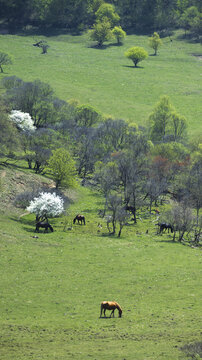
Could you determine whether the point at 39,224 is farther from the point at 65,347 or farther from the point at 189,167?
the point at 189,167

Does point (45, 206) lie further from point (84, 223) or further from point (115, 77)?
point (115, 77)

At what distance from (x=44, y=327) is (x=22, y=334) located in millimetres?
1977

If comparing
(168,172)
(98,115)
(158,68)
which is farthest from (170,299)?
(158,68)

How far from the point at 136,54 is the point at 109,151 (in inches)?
3303

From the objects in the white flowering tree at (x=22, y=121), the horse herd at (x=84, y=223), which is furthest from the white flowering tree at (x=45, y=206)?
the white flowering tree at (x=22, y=121)

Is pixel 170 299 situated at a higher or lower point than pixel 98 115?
lower

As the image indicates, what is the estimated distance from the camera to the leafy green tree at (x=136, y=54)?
18775 cm

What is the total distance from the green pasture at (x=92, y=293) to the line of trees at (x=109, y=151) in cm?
1031

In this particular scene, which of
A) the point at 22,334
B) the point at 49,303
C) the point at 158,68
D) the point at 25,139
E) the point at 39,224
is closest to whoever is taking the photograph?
the point at 22,334

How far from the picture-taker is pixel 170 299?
4525 centimetres

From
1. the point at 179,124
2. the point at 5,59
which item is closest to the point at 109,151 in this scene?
the point at 179,124

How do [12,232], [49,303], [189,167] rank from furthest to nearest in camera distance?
[189,167] → [12,232] → [49,303]

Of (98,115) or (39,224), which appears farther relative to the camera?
(98,115)

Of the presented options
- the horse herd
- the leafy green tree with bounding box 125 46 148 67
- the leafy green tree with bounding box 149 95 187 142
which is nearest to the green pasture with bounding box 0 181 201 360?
the horse herd
